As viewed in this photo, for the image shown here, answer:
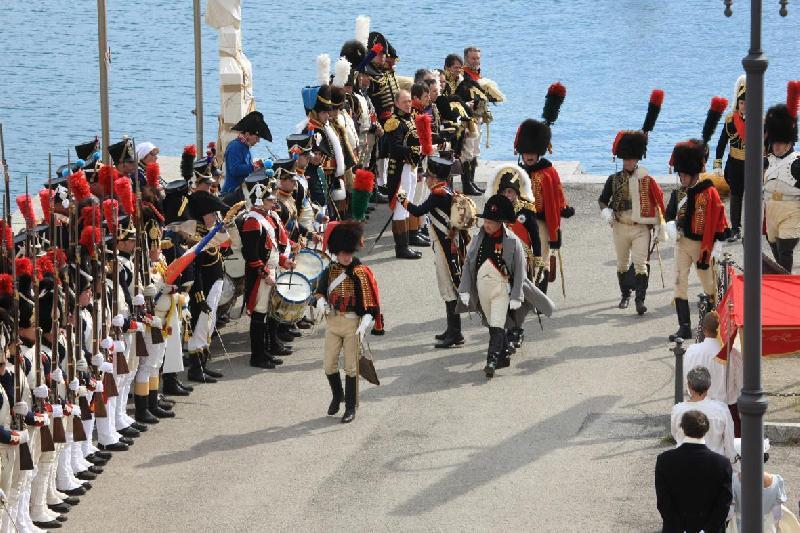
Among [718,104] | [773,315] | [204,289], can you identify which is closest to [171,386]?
[204,289]

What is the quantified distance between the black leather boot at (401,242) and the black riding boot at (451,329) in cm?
253

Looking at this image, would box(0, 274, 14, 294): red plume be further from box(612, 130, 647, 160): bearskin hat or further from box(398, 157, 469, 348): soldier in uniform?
box(612, 130, 647, 160): bearskin hat

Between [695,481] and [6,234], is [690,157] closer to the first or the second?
[695,481]

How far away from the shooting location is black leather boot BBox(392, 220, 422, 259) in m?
16.0

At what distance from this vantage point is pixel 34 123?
27.6 metres

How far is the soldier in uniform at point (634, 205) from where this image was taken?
14039mm

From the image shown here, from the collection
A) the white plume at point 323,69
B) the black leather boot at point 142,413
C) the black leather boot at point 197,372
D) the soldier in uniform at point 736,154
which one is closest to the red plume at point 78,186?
the black leather boot at point 142,413

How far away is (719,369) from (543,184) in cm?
347

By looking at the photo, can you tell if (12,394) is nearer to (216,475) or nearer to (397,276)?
(216,475)

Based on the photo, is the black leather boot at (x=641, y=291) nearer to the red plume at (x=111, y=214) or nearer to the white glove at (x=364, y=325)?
the white glove at (x=364, y=325)

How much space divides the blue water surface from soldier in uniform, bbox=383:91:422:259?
302 inches

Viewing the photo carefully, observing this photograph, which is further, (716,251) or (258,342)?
(716,251)

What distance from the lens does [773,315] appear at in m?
10.7

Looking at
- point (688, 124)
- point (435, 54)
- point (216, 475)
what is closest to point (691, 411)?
point (216, 475)
